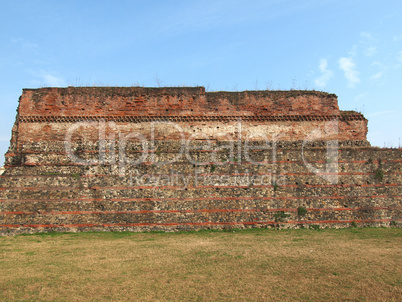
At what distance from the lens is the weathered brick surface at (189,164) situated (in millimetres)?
11547

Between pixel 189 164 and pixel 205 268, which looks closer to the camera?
pixel 205 268

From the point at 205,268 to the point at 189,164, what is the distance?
583 centimetres

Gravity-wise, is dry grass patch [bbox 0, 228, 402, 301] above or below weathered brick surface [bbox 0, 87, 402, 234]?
below

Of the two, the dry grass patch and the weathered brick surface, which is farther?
the weathered brick surface

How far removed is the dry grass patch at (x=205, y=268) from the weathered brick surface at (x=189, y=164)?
1309 millimetres

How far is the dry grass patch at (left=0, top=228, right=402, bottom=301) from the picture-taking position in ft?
17.7

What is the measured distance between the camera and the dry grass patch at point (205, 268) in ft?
17.7

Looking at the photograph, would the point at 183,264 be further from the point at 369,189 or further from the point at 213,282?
the point at 369,189

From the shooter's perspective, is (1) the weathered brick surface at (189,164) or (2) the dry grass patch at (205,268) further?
(1) the weathered brick surface at (189,164)

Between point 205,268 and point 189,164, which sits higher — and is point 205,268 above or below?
below

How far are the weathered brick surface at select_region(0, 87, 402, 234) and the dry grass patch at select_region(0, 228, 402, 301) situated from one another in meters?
1.31

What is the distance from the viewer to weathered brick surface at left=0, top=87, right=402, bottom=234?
455 inches

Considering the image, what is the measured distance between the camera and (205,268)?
6.75m

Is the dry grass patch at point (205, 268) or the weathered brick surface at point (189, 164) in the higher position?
the weathered brick surface at point (189, 164)
